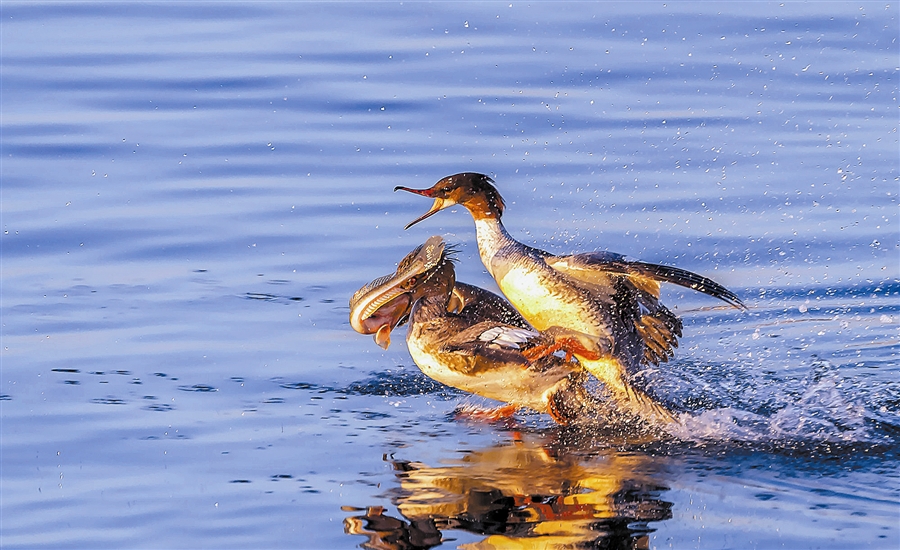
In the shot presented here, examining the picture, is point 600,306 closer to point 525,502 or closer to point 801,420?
point 801,420

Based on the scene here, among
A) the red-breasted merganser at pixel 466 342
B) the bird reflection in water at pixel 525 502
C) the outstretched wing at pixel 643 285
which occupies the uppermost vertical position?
the outstretched wing at pixel 643 285

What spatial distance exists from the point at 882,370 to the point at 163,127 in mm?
6327

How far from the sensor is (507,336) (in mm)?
6672

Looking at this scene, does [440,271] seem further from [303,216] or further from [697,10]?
[697,10]

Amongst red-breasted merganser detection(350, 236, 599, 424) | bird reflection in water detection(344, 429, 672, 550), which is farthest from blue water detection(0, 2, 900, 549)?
red-breasted merganser detection(350, 236, 599, 424)

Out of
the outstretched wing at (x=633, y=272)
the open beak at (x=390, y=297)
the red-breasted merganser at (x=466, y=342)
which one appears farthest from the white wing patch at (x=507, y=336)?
the open beak at (x=390, y=297)

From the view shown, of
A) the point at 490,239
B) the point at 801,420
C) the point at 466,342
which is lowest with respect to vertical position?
the point at 801,420

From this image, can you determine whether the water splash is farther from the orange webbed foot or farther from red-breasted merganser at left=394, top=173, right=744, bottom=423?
the orange webbed foot

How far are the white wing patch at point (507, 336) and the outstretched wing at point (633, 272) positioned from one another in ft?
1.16

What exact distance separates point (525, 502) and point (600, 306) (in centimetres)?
168

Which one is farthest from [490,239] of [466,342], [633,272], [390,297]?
[633,272]

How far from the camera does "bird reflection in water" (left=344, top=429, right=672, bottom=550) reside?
16.7ft

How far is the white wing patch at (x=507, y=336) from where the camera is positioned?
6.64m

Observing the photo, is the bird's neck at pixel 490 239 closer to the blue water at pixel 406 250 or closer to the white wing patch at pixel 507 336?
the white wing patch at pixel 507 336
